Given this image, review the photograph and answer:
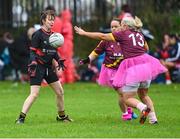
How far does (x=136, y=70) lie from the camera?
540 inches

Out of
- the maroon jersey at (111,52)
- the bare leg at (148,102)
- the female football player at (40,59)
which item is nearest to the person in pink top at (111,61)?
the maroon jersey at (111,52)

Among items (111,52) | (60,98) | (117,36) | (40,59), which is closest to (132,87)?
(117,36)

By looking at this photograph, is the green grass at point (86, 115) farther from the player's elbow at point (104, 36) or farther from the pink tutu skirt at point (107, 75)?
the player's elbow at point (104, 36)

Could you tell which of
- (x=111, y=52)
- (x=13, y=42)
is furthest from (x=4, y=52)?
(x=111, y=52)

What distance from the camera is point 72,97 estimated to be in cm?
2095

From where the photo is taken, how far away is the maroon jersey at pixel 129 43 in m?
13.9

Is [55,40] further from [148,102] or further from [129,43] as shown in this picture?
[148,102]

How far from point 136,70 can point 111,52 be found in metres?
1.63

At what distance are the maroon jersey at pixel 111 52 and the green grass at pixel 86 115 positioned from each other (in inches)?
43.0

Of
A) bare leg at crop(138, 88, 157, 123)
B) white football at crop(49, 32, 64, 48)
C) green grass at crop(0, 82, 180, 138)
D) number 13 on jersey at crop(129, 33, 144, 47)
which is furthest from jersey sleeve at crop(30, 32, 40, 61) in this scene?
bare leg at crop(138, 88, 157, 123)

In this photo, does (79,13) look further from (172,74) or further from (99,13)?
(172,74)

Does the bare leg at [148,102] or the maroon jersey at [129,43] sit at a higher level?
the maroon jersey at [129,43]

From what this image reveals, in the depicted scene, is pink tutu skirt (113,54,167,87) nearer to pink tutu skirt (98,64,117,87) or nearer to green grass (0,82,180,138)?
green grass (0,82,180,138)

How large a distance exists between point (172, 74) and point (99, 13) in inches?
188
